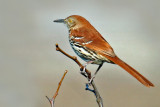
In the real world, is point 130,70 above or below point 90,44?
below

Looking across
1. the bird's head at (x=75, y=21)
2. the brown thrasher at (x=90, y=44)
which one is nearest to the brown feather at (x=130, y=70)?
the brown thrasher at (x=90, y=44)

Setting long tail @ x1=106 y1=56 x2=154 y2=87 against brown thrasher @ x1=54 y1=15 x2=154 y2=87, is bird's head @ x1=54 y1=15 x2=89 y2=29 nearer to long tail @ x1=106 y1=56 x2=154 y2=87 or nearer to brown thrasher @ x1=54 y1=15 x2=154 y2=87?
brown thrasher @ x1=54 y1=15 x2=154 y2=87

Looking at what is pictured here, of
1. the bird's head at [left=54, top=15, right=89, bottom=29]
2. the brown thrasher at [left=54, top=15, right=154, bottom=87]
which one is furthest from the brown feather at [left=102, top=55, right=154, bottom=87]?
the bird's head at [left=54, top=15, right=89, bottom=29]

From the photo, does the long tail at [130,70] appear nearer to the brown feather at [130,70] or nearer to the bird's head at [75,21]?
the brown feather at [130,70]

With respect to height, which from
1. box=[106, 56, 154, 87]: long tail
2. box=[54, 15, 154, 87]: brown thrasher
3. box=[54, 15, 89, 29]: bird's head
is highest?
box=[54, 15, 89, 29]: bird's head

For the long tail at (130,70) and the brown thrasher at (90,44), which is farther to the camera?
the brown thrasher at (90,44)

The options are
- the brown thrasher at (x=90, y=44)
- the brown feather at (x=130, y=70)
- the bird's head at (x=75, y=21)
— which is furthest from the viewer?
the bird's head at (x=75, y=21)

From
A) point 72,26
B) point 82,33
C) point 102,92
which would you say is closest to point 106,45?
point 82,33

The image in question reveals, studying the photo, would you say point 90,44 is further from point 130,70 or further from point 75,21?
point 130,70

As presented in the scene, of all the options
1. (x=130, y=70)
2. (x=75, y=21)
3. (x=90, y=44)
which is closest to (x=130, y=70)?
(x=130, y=70)

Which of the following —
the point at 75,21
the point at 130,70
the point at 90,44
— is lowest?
the point at 130,70

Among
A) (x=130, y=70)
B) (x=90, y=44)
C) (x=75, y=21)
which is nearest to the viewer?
(x=130, y=70)
